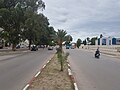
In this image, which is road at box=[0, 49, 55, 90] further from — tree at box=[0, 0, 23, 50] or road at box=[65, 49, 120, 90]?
tree at box=[0, 0, 23, 50]

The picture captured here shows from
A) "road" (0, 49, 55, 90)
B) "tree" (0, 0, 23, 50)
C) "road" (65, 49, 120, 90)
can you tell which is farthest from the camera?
"tree" (0, 0, 23, 50)

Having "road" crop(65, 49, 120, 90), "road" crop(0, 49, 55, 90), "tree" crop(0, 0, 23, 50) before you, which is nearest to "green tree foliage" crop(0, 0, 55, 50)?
"tree" crop(0, 0, 23, 50)

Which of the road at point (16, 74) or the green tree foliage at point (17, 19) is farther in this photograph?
the green tree foliage at point (17, 19)

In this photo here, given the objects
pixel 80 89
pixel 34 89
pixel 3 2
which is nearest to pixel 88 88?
pixel 80 89

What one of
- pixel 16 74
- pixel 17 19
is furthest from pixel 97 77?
pixel 17 19

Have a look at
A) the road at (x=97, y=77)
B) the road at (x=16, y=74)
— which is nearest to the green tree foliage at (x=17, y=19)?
the road at (x=16, y=74)

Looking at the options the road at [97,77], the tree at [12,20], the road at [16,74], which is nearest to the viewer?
the road at [16,74]

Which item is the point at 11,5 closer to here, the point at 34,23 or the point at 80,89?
the point at 34,23

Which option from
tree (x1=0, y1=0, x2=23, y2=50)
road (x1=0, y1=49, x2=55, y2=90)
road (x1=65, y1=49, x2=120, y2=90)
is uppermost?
tree (x1=0, y1=0, x2=23, y2=50)

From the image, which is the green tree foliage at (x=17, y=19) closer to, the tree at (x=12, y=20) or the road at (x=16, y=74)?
the tree at (x=12, y=20)

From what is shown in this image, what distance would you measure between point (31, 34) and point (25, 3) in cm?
821

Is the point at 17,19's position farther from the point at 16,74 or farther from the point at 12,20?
the point at 16,74

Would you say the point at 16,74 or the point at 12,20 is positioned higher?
the point at 12,20

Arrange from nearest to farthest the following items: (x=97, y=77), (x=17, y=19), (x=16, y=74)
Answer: (x=97, y=77), (x=16, y=74), (x=17, y=19)
